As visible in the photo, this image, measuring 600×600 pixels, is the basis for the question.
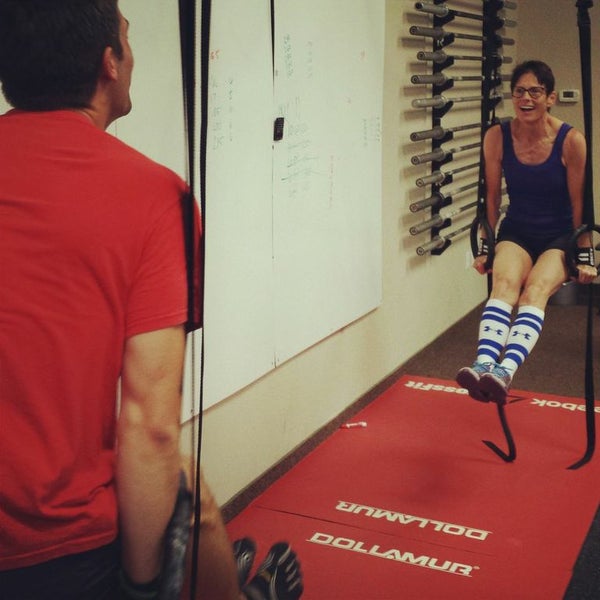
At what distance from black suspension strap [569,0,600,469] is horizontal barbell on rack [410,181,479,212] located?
3.54ft

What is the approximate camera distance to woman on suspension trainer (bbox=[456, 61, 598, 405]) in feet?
10.4

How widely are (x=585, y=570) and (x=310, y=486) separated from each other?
96 centimetres

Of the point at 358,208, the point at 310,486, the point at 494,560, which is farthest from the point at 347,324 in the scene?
the point at 494,560

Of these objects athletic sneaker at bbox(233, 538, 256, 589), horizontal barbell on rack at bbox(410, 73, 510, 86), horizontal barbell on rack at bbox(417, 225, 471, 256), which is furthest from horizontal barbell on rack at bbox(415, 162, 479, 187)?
athletic sneaker at bbox(233, 538, 256, 589)

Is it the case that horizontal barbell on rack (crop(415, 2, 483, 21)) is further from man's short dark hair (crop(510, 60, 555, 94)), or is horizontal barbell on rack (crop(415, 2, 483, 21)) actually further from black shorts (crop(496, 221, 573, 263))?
black shorts (crop(496, 221, 573, 263))

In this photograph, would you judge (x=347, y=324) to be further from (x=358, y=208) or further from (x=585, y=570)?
(x=585, y=570)

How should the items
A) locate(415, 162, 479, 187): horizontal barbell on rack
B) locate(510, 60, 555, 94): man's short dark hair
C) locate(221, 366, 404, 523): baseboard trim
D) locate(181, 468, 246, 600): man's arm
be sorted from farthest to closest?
locate(415, 162, 479, 187): horizontal barbell on rack, locate(510, 60, 555, 94): man's short dark hair, locate(221, 366, 404, 523): baseboard trim, locate(181, 468, 246, 600): man's arm

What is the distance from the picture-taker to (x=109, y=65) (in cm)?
107

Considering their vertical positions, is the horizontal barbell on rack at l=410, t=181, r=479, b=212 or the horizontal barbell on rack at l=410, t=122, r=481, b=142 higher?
the horizontal barbell on rack at l=410, t=122, r=481, b=142

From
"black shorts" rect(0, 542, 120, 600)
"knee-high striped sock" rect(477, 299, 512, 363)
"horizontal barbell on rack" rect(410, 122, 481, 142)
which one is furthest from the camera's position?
"horizontal barbell on rack" rect(410, 122, 481, 142)

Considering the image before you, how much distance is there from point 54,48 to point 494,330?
239cm

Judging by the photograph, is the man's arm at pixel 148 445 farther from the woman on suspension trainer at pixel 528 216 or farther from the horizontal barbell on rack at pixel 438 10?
the horizontal barbell on rack at pixel 438 10

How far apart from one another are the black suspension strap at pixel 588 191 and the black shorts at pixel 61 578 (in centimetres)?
177

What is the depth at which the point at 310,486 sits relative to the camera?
3053 mm
